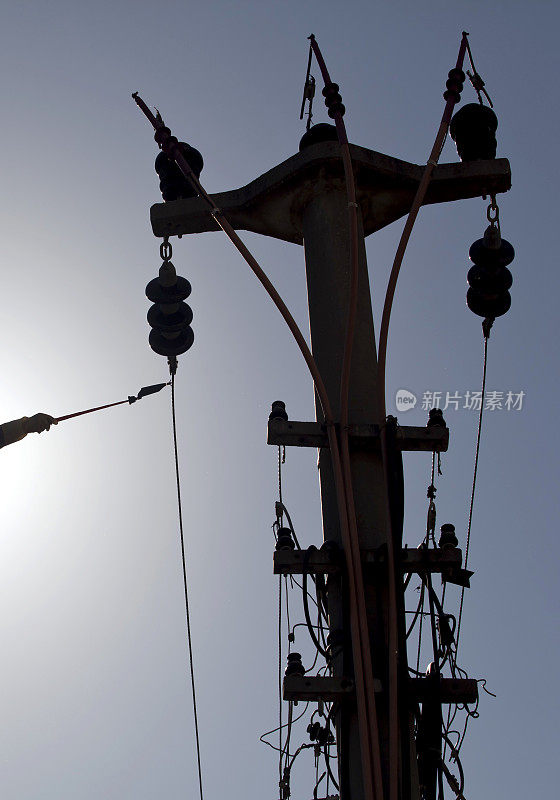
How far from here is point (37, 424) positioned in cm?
528

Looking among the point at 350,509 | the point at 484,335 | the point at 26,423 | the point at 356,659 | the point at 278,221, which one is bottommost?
the point at 356,659

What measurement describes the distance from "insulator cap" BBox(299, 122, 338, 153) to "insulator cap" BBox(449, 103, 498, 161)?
2.51ft

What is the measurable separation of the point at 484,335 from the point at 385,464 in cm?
200

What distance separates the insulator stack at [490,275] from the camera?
5645mm

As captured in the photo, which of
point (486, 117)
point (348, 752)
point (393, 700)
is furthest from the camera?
point (486, 117)

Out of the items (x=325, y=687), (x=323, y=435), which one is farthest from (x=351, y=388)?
(x=325, y=687)

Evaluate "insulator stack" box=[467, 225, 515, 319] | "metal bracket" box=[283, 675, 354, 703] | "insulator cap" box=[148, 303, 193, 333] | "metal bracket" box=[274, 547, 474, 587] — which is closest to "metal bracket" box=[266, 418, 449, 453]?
"metal bracket" box=[274, 547, 474, 587]

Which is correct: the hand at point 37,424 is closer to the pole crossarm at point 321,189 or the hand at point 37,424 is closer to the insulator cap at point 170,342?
the insulator cap at point 170,342

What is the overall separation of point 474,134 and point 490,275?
2.96 ft

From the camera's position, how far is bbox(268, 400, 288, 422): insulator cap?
15.3 feet

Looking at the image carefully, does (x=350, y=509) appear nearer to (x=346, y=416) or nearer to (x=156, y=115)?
(x=346, y=416)

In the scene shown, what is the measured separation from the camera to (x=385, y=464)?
432 centimetres

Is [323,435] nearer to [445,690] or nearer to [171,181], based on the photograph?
[445,690]

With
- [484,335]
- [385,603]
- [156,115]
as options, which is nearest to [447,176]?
[484,335]
